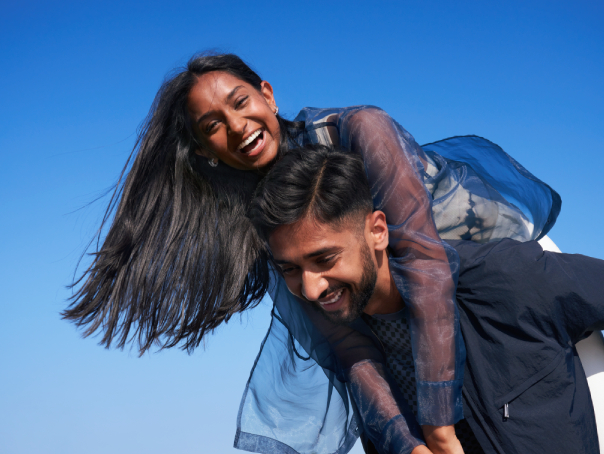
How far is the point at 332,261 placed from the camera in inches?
118

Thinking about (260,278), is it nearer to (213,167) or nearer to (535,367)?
(213,167)

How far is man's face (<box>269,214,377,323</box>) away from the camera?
9.81 feet

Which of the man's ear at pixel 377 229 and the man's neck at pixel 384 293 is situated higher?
the man's ear at pixel 377 229

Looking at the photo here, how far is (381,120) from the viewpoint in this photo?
3.16m

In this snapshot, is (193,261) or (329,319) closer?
(329,319)

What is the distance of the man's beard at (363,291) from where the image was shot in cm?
302

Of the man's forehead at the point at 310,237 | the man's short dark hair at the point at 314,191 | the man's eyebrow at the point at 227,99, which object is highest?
the man's eyebrow at the point at 227,99

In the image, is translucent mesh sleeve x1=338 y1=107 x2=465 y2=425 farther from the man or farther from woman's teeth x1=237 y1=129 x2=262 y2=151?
woman's teeth x1=237 y1=129 x2=262 y2=151

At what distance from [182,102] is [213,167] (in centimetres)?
43

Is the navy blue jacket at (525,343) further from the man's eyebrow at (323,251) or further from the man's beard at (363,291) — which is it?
the man's eyebrow at (323,251)

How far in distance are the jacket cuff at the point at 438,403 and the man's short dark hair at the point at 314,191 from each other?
847mm

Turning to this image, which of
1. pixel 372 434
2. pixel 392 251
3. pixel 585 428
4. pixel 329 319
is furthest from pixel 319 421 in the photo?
pixel 585 428

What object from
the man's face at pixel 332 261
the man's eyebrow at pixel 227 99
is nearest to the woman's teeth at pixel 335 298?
the man's face at pixel 332 261

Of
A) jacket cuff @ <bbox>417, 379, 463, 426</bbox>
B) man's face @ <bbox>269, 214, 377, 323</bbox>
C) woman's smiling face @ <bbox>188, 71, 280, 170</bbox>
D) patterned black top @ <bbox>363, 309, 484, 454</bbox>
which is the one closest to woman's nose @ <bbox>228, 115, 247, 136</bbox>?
woman's smiling face @ <bbox>188, 71, 280, 170</bbox>
